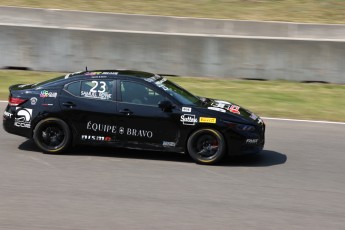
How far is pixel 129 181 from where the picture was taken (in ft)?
29.7

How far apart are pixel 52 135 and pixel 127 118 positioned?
1274 mm

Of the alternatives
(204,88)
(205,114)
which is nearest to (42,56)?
(204,88)

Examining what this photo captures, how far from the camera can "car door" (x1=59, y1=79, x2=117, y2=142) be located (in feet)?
33.2

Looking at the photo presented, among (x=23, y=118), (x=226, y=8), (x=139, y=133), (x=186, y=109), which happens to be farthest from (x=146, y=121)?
(x=226, y=8)

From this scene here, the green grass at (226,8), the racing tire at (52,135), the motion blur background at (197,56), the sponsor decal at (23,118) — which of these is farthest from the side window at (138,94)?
the green grass at (226,8)

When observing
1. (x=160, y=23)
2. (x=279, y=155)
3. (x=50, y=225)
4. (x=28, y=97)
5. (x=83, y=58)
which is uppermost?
(x=160, y=23)

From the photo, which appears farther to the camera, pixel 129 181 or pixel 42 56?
pixel 42 56

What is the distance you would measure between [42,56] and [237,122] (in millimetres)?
8906

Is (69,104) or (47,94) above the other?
(47,94)

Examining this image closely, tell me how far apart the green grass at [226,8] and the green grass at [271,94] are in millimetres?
9823

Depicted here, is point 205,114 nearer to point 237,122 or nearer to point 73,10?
point 237,122

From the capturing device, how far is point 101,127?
10133mm

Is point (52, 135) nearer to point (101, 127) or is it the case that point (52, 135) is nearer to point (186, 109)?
point (101, 127)

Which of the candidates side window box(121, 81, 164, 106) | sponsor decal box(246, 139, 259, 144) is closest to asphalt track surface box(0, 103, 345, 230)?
sponsor decal box(246, 139, 259, 144)
